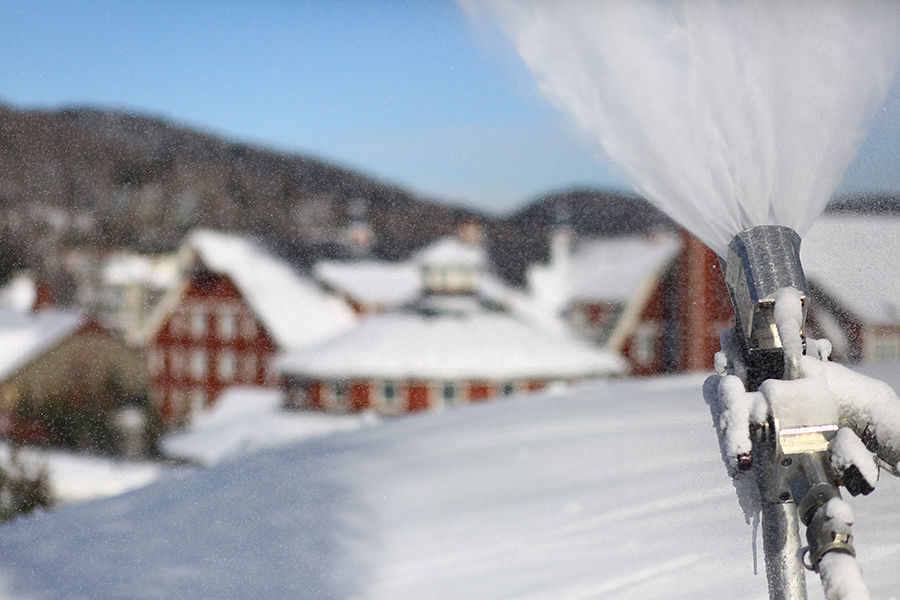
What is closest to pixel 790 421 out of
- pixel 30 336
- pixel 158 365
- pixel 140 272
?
pixel 30 336

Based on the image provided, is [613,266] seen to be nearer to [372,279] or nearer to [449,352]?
[372,279]

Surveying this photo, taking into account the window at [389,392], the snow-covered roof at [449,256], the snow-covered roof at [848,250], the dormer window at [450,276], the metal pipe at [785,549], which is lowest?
the window at [389,392]

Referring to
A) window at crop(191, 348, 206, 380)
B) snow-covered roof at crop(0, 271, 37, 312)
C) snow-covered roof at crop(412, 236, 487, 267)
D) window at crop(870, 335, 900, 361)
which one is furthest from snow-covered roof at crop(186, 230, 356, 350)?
snow-covered roof at crop(0, 271, 37, 312)

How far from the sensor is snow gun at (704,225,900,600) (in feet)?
2.56

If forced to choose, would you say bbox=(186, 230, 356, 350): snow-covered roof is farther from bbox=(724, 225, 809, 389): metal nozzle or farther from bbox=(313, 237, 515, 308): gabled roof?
bbox=(724, 225, 809, 389): metal nozzle

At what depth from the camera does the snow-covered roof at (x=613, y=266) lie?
18906 millimetres

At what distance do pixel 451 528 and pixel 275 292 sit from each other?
18784 millimetres

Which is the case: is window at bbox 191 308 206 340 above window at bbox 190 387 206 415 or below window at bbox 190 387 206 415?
above

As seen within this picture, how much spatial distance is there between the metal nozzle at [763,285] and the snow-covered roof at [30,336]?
19336 millimetres

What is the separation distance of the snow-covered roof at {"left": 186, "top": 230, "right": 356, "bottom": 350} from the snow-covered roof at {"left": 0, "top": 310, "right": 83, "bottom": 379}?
359 centimetres

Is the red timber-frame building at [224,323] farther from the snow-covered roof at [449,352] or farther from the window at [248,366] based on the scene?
the snow-covered roof at [449,352]

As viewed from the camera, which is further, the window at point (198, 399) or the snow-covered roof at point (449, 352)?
the window at point (198, 399)

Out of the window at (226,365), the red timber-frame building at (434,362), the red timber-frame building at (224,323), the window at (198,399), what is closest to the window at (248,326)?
the red timber-frame building at (224,323)

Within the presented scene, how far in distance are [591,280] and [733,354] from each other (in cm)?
2013
